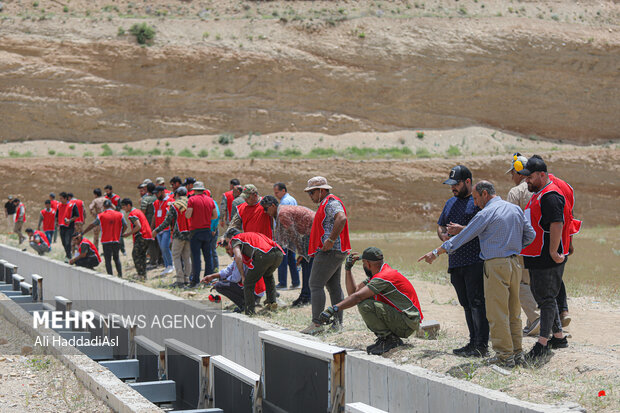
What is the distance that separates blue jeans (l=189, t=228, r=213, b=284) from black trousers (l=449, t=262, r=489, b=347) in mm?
6208

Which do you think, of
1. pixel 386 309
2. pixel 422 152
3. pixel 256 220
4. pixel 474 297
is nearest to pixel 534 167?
pixel 474 297

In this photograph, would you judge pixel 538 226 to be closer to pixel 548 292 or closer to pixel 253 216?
pixel 548 292

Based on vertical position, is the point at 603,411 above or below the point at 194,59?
below

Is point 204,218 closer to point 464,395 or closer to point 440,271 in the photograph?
point 440,271

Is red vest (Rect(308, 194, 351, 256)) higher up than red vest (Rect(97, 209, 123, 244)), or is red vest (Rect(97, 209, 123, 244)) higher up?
red vest (Rect(308, 194, 351, 256))

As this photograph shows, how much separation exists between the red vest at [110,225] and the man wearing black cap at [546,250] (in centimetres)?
884

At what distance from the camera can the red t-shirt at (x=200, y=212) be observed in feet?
38.4

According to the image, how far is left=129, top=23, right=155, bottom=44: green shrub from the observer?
4616cm

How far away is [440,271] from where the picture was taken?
15.6m

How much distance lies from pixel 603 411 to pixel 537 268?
1.97m

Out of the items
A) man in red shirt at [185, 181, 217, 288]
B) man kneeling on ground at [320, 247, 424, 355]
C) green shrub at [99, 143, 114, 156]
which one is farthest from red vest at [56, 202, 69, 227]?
green shrub at [99, 143, 114, 156]

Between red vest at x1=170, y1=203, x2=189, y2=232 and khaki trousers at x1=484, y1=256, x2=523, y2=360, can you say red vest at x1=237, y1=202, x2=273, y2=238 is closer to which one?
red vest at x1=170, y1=203, x2=189, y2=232

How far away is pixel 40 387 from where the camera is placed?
700 cm

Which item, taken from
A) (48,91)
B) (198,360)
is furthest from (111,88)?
(198,360)
